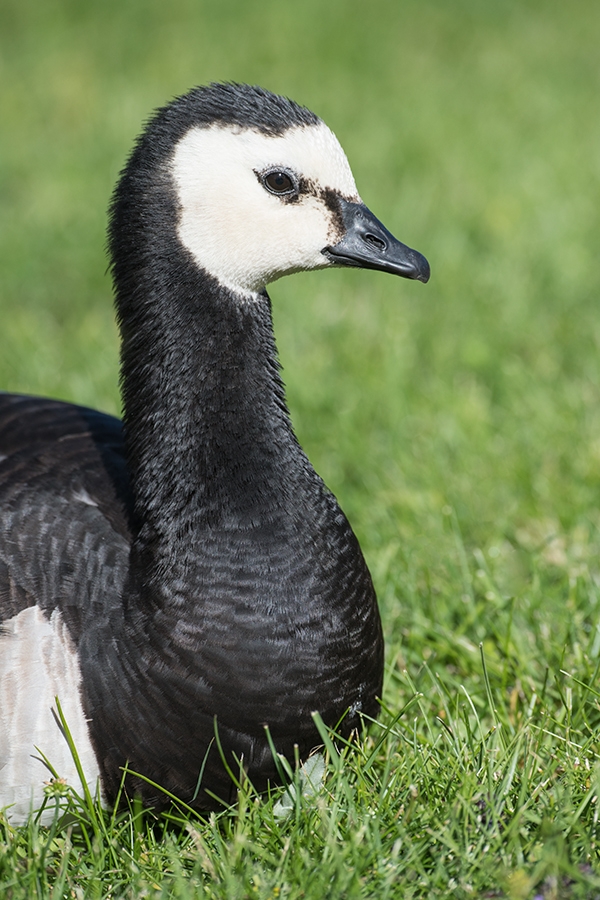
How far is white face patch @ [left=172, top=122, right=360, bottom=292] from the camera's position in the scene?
8.06 ft

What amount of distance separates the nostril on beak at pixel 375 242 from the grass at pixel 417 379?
1.21m

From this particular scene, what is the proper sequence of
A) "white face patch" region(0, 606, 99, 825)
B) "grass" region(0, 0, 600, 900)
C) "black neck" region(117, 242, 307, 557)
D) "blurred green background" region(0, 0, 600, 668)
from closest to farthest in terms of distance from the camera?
"grass" region(0, 0, 600, 900) → "white face patch" region(0, 606, 99, 825) → "black neck" region(117, 242, 307, 557) → "blurred green background" region(0, 0, 600, 668)

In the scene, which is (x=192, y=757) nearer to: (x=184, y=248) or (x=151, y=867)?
(x=151, y=867)

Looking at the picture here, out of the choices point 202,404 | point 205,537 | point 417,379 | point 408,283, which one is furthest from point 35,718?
point 408,283

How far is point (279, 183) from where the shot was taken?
2506mm

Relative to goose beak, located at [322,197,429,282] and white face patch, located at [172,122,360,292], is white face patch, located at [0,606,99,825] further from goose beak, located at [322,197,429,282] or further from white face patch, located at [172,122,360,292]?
goose beak, located at [322,197,429,282]

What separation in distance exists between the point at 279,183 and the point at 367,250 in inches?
11.9

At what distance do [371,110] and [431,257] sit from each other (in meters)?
3.19

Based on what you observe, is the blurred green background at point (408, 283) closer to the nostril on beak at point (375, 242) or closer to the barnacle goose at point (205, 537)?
the barnacle goose at point (205, 537)

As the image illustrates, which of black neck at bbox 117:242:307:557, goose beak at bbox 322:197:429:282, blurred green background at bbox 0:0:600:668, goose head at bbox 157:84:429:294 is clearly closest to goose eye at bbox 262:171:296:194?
goose head at bbox 157:84:429:294

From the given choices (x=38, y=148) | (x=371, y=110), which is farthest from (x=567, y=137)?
(x=38, y=148)

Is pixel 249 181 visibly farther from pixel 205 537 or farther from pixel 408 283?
pixel 408 283

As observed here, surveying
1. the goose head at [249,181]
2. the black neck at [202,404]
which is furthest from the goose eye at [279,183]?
the black neck at [202,404]

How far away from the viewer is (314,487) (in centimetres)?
270
